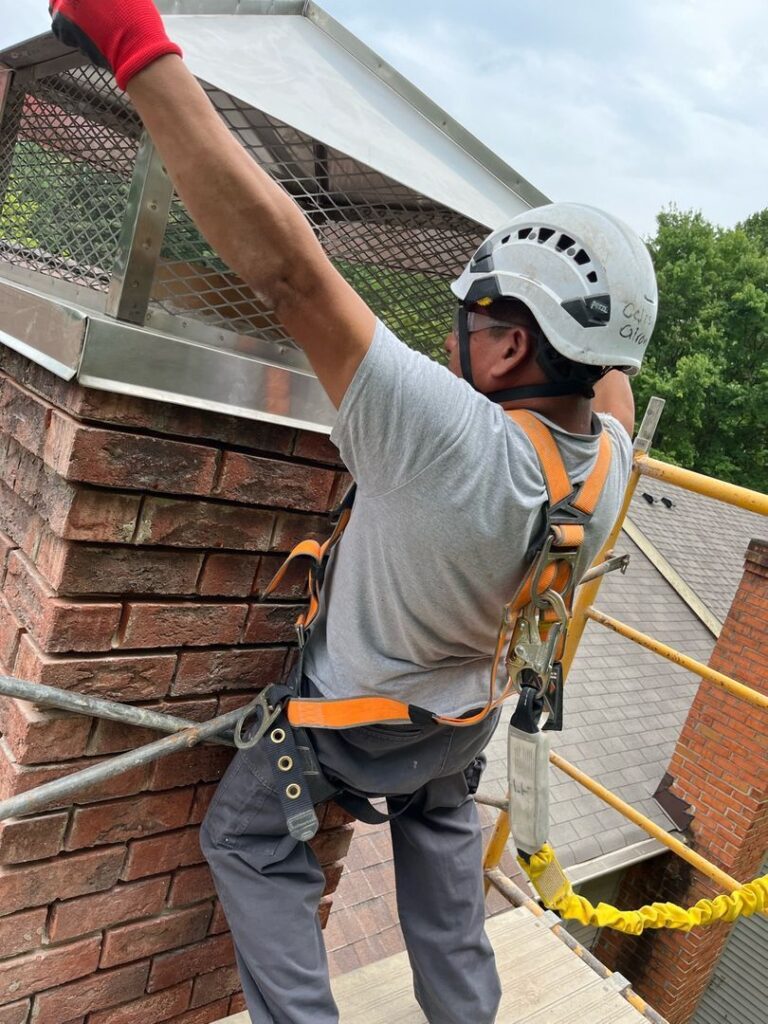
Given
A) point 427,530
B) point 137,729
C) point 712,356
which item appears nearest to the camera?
point 427,530

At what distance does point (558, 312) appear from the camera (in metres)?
1.51

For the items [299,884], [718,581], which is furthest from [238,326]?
[718,581]

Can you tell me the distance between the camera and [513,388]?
5.25 feet

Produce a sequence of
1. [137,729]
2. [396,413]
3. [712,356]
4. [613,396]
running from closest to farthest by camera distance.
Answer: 1. [396,413]
2. [137,729]
3. [613,396]
4. [712,356]

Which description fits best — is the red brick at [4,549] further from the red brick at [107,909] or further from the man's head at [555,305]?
A: the man's head at [555,305]

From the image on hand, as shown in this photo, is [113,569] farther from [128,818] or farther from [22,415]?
[128,818]

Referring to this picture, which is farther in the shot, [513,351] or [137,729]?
[137,729]

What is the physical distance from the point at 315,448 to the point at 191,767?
0.86 metres

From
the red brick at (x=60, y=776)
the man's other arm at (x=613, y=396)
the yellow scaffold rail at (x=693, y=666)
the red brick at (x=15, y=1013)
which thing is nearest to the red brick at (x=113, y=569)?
the red brick at (x=60, y=776)

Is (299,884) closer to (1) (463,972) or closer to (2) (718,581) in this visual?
(1) (463,972)

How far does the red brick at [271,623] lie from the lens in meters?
1.92

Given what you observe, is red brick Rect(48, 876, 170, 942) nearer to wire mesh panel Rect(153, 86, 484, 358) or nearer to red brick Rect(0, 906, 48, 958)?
red brick Rect(0, 906, 48, 958)

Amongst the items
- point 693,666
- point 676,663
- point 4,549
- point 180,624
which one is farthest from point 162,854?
point 676,663

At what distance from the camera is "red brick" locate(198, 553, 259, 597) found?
1.77 meters
